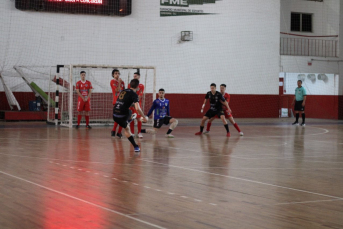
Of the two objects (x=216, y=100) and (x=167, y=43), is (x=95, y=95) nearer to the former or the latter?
(x=167, y=43)

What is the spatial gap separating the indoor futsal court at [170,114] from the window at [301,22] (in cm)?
6

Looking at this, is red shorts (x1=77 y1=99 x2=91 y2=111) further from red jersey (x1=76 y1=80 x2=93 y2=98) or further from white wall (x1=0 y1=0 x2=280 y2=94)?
white wall (x1=0 y1=0 x2=280 y2=94)

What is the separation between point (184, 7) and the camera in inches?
1135

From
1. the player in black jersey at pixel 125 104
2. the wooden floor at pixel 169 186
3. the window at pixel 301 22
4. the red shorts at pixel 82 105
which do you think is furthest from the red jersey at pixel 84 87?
the window at pixel 301 22

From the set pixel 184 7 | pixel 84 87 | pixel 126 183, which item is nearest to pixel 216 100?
pixel 84 87

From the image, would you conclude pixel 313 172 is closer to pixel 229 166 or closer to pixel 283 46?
pixel 229 166

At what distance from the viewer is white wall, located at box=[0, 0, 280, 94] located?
25125 millimetres

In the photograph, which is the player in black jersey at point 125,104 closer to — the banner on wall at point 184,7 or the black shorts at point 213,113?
the black shorts at point 213,113

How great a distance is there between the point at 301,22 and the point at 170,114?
1063cm

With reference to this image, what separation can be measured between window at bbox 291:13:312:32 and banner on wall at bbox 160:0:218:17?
231 inches

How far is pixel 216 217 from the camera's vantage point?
5.64m

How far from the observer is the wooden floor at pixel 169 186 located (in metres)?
5.54

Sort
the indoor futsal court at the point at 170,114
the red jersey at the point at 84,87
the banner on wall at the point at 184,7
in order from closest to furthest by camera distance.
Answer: the indoor futsal court at the point at 170,114, the red jersey at the point at 84,87, the banner on wall at the point at 184,7

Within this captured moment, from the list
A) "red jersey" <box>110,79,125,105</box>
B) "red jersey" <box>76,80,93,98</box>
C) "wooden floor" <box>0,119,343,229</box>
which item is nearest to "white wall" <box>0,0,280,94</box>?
"red jersey" <box>76,80,93,98</box>
